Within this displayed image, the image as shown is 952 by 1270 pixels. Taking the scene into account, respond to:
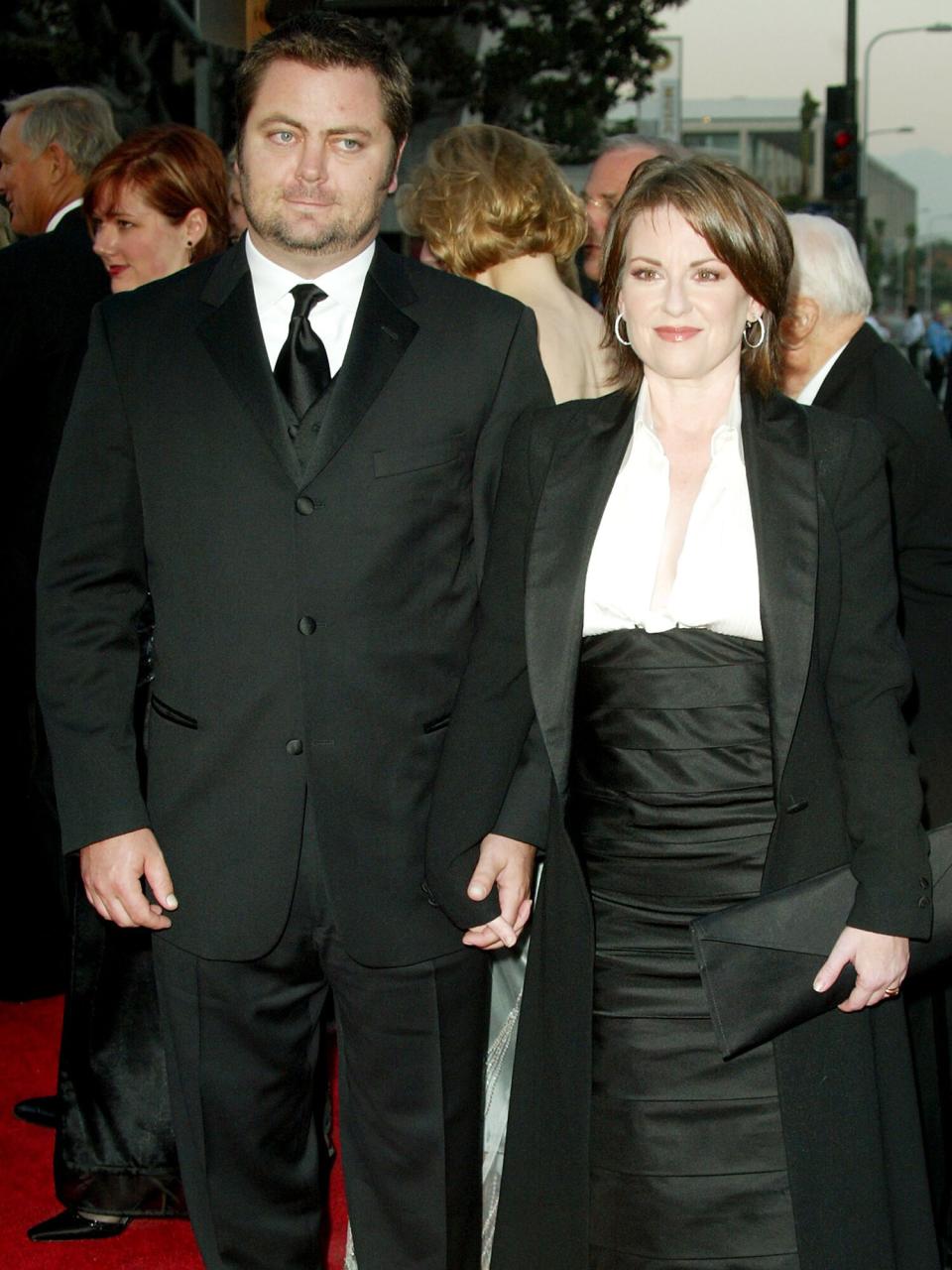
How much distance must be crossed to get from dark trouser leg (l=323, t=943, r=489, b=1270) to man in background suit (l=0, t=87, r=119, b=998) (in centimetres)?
207

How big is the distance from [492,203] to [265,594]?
1.47 metres

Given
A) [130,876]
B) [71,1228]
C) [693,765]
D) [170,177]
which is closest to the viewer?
[693,765]

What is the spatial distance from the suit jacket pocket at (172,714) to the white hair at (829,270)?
6.32ft

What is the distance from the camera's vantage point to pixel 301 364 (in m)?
2.67

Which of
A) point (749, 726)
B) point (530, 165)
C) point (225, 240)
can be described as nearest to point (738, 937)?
point (749, 726)

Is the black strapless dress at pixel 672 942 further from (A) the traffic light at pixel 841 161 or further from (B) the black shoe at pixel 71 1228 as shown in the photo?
(A) the traffic light at pixel 841 161

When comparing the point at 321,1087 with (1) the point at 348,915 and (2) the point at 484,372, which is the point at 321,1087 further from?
(2) the point at 484,372

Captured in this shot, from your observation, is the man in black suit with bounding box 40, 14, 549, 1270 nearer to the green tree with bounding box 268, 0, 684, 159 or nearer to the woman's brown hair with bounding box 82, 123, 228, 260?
the woman's brown hair with bounding box 82, 123, 228, 260

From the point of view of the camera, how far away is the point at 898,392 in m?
3.74

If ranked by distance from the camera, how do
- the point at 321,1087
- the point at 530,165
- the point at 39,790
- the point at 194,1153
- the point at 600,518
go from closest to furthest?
the point at 600,518 < the point at 194,1153 < the point at 321,1087 < the point at 530,165 < the point at 39,790

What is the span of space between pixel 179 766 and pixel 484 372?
0.83 m

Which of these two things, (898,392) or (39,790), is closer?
(898,392)

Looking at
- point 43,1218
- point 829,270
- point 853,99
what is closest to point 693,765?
point 829,270

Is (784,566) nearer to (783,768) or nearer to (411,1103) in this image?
(783,768)
